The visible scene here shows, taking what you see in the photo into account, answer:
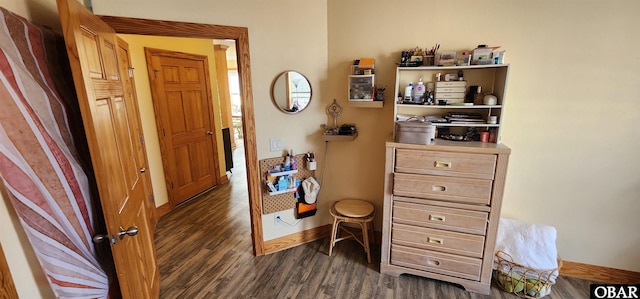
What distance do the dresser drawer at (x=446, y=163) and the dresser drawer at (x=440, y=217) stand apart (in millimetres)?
270

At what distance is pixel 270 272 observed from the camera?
2.33 meters

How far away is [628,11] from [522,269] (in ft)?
6.03

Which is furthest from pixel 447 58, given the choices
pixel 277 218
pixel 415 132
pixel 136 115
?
pixel 136 115

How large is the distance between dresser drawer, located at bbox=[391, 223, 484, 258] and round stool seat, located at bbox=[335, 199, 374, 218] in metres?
0.33

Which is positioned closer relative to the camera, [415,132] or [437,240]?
[415,132]

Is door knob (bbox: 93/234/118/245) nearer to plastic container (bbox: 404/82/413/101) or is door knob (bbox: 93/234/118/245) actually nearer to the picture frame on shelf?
plastic container (bbox: 404/82/413/101)

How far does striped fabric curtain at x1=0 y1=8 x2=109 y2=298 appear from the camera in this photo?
943 mm

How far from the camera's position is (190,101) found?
12.2 ft

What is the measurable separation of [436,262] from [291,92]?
5.87 ft

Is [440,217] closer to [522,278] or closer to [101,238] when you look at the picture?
[522,278]

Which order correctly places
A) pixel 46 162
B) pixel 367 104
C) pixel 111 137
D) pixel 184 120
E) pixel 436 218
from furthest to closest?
pixel 184 120 → pixel 367 104 → pixel 436 218 → pixel 111 137 → pixel 46 162

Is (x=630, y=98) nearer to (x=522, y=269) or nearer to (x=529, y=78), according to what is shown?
(x=529, y=78)

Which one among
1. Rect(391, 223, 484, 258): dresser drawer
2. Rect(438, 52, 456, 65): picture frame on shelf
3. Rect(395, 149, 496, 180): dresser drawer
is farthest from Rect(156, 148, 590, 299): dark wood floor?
Rect(438, 52, 456, 65): picture frame on shelf

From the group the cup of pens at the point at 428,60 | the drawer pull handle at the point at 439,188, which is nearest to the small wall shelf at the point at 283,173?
the drawer pull handle at the point at 439,188
